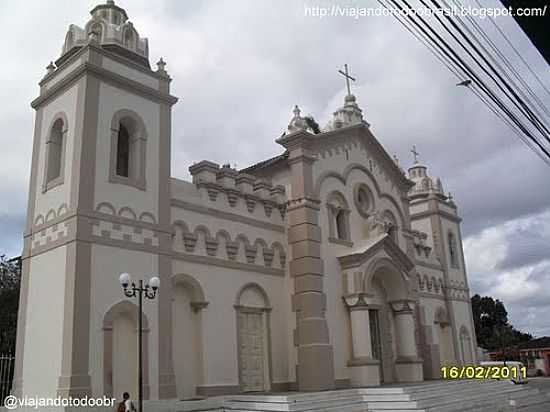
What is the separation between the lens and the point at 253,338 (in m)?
19.4

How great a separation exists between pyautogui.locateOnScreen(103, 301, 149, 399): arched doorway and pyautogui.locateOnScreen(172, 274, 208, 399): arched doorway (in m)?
1.92

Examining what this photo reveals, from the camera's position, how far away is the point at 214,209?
18.9 m

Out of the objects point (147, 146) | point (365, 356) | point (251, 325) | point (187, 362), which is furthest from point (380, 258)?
point (147, 146)

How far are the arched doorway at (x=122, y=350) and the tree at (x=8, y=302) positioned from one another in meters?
13.5

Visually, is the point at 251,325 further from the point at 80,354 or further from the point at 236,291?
the point at 80,354

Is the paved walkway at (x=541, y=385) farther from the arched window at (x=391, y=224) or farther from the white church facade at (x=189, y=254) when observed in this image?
the arched window at (x=391, y=224)

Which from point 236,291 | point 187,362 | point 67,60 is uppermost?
point 67,60

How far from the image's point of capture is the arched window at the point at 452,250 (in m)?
33.3

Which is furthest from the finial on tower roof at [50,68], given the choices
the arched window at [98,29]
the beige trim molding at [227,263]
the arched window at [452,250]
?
the arched window at [452,250]

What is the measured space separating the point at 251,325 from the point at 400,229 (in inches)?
410

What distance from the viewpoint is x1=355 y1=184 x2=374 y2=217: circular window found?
80.2 feet

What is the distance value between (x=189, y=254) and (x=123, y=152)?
3631 millimetres
